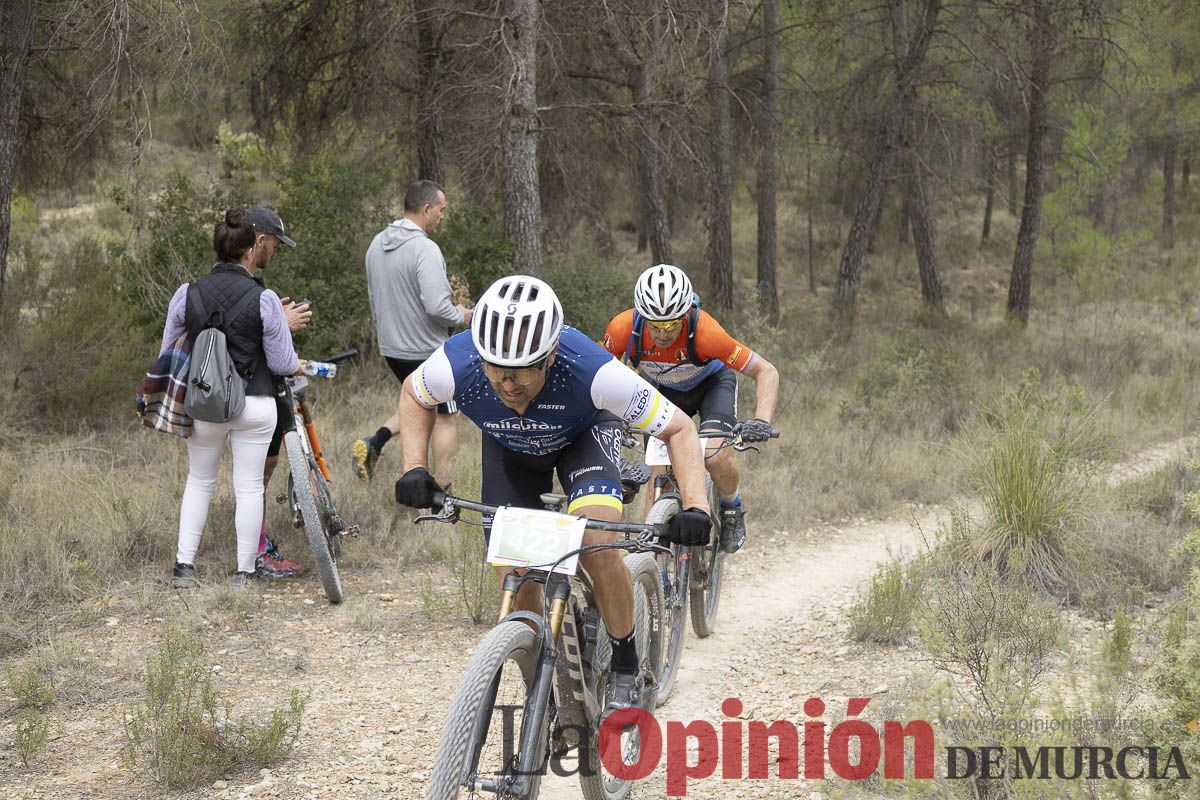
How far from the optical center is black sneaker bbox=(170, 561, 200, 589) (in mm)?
5961

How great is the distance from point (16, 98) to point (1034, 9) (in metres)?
12.4

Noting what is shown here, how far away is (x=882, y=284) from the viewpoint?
83.2 feet

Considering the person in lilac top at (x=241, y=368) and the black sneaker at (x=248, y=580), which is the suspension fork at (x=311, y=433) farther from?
the black sneaker at (x=248, y=580)

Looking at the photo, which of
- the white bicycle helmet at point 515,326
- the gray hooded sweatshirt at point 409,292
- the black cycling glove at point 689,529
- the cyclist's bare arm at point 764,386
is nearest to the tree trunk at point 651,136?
the gray hooded sweatshirt at point 409,292

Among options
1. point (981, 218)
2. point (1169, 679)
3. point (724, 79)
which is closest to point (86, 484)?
point (1169, 679)

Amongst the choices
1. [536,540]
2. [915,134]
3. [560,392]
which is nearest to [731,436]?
[560,392]

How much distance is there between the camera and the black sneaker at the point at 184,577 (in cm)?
596

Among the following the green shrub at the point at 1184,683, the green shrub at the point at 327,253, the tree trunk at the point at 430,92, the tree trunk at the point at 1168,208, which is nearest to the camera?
the green shrub at the point at 1184,683

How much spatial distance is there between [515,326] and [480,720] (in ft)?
3.69

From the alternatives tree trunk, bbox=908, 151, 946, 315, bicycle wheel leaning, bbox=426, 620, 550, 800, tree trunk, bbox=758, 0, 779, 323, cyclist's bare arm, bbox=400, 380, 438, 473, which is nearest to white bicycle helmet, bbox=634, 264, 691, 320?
cyclist's bare arm, bbox=400, 380, 438, 473

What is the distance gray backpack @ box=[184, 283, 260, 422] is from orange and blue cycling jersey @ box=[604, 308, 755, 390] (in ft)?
6.26

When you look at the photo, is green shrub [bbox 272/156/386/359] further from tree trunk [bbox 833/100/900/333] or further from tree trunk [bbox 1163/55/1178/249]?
tree trunk [bbox 1163/55/1178/249]

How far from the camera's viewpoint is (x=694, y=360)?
5.63 meters

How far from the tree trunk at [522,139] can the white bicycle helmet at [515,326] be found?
710cm
